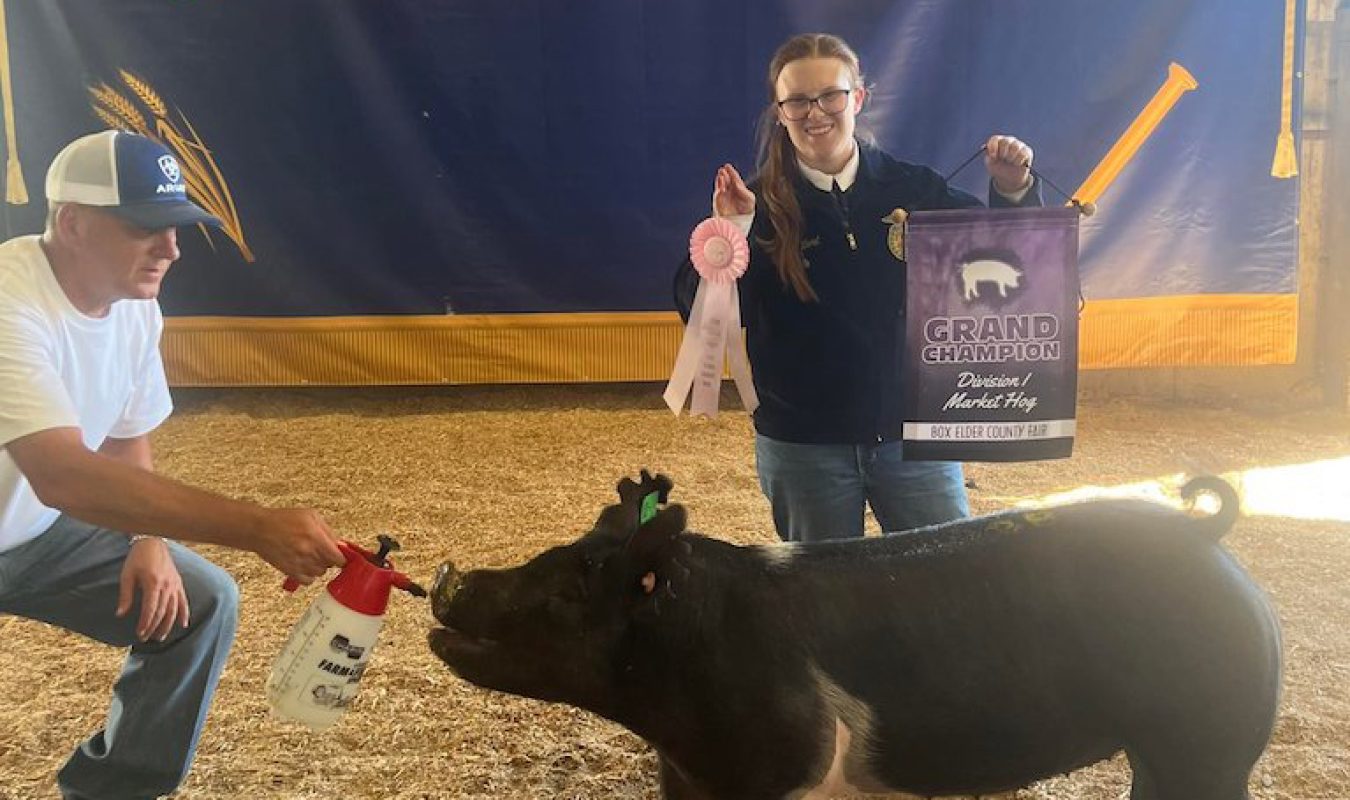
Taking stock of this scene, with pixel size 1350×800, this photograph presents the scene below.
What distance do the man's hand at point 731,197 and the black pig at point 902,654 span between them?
34.6 inches

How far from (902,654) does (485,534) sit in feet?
8.66

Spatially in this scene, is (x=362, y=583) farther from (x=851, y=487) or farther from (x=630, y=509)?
(x=851, y=487)

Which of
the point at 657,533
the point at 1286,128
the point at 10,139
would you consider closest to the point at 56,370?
the point at 657,533

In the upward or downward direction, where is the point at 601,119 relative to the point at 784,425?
upward

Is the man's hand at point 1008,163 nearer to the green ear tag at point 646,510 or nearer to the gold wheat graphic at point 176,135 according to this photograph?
the green ear tag at point 646,510

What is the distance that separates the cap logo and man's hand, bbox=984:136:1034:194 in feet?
5.38

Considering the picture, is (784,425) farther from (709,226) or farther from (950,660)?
(950,660)

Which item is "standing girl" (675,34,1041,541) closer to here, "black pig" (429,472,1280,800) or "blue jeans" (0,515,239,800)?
"black pig" (429,472,1280,800)

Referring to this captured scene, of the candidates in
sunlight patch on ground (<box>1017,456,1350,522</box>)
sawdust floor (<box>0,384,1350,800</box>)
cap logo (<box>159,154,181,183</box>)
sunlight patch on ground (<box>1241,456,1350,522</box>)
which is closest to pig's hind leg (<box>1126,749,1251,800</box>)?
sawdust floor (<box>0,384,1350,800</box>)

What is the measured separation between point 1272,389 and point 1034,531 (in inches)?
198

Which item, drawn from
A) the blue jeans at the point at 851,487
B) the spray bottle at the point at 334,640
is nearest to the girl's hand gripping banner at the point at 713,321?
the blue jeans at the point at 851,487

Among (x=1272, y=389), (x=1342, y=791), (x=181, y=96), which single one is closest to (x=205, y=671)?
(x=1342, y=791)

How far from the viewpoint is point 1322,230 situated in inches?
233

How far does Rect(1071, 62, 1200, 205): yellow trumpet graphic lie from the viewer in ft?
18.1
